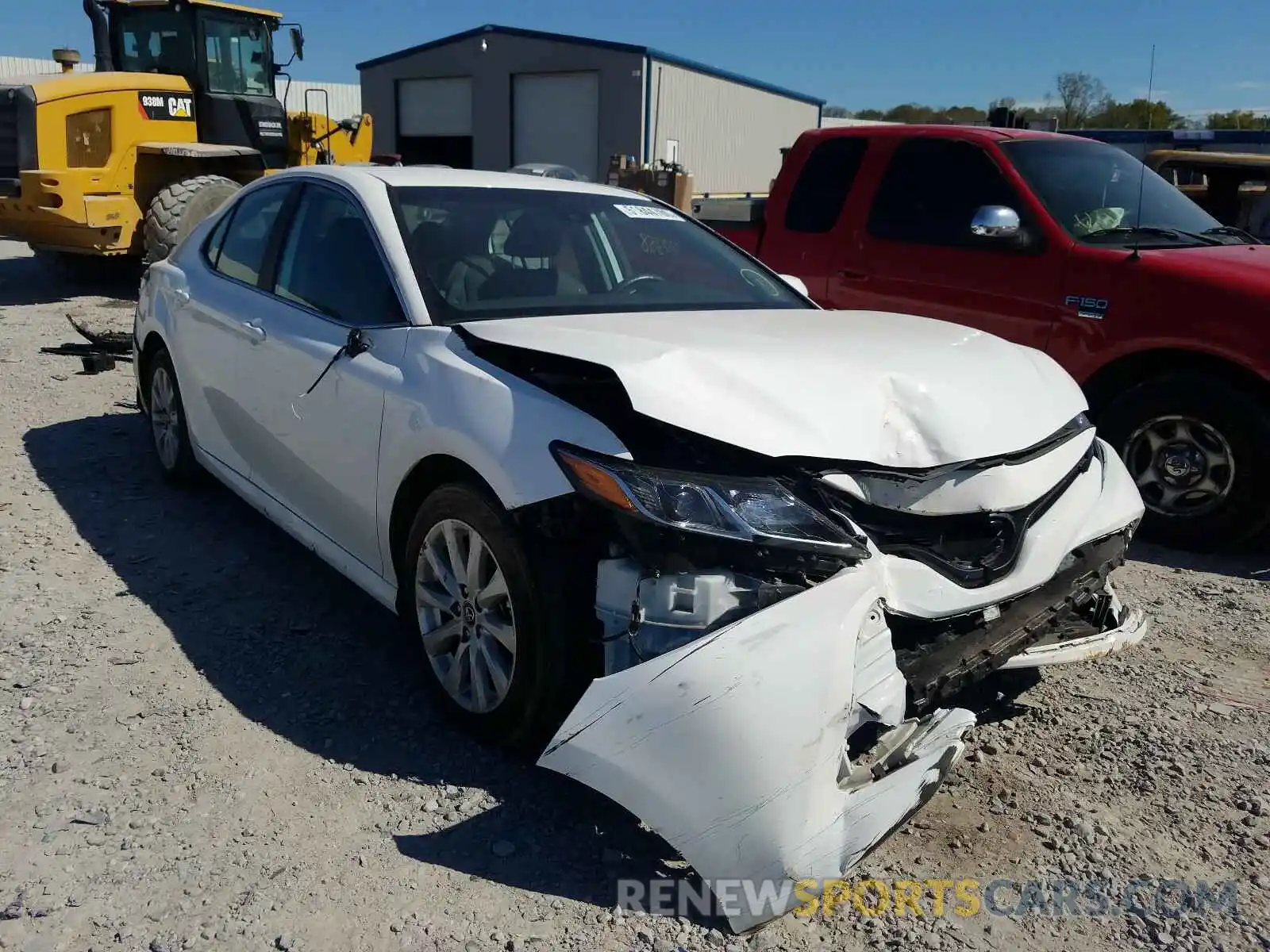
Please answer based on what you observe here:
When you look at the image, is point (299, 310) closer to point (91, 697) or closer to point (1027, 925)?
point (91, 697)

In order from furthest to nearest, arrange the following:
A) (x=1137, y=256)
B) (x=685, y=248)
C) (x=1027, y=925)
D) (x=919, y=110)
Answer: (x=919, y=110), (x=1137, y=256), (x=685, y=248), (x=1027, y=925)

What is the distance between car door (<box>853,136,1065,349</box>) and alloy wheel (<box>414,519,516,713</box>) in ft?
11.5

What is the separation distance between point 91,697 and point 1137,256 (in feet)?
15.5

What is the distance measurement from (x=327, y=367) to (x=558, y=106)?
1000 inches

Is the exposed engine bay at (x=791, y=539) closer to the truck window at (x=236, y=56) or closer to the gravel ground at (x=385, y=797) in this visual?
the gravel ground at (x=385, y=797)

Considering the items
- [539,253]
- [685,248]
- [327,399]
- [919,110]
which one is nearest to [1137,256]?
[685,248]

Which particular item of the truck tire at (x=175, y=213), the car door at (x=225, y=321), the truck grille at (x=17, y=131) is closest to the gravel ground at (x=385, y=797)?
the car door at (x=225, y=321)

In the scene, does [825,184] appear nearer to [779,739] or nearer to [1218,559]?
[1218,559]

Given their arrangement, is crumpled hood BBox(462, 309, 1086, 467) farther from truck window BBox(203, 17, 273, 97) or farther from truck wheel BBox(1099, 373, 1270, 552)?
truck window BBox(203, 17, 273, 97)

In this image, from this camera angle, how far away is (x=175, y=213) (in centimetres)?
1003

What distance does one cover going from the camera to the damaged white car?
233 cm

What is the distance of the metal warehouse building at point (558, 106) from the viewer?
2627 centimetres

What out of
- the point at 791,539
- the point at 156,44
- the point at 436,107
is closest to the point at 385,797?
the point at 791,539

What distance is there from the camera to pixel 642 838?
2.75 meters
